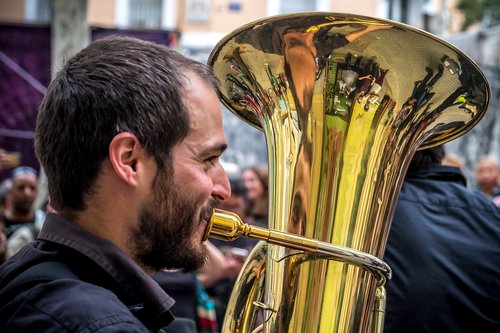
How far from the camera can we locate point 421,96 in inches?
79.7

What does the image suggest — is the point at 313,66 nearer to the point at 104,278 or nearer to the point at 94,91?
the point at 94,91

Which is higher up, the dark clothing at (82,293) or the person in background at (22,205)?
the dark clothing at (82,293)

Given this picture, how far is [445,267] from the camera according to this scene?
2.47m

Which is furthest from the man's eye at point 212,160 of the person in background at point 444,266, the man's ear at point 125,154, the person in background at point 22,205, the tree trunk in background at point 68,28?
the tree trunk in background at point 68,28

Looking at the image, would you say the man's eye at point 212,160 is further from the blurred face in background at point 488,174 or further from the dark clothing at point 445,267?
the blurred face in background at point 488,174

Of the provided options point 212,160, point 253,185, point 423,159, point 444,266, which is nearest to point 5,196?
point 253,185

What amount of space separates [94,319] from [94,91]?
0.45m

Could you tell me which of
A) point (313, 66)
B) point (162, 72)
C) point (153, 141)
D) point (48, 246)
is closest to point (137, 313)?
point (48, 246)

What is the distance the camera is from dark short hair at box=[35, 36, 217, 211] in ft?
4.84

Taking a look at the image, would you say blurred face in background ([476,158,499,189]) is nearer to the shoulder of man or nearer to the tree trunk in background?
the tree trunk in background

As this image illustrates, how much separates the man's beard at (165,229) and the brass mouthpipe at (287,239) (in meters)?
0.09

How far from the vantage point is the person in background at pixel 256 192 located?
5301 mm

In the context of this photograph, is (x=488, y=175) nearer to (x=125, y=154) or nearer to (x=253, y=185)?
(x=253, y=185)

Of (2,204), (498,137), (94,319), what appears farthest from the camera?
(498,137)
